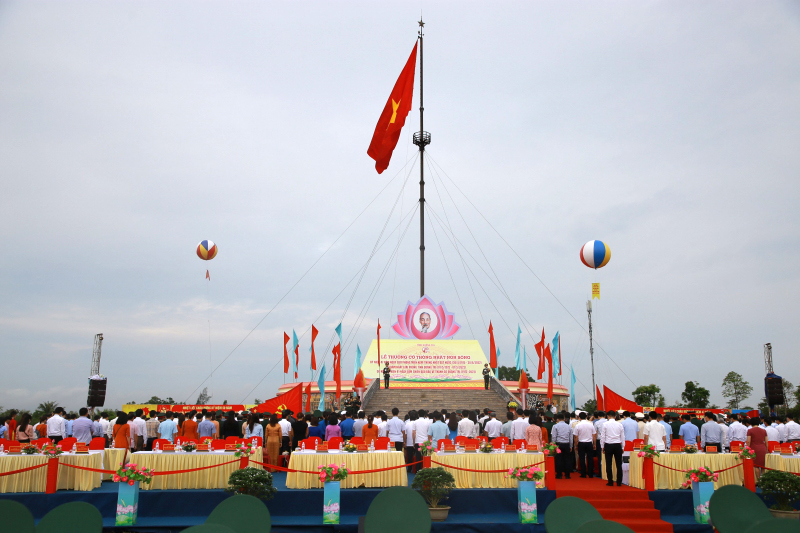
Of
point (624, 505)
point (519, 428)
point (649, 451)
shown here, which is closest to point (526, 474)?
point (624, 505)

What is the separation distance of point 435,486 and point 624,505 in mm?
4025

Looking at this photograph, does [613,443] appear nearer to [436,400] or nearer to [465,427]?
[465,427]

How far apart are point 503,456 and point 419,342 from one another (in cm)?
2504

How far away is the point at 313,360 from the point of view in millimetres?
26438

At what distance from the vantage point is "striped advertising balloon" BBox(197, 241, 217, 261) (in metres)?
26.4

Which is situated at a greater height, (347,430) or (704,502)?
(347,430)

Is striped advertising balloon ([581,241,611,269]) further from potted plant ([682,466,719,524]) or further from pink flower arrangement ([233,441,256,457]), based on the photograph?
pink flower arrangement ([233,441,256,457])

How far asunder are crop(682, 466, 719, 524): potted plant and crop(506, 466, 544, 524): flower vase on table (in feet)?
10.0

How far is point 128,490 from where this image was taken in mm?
9438

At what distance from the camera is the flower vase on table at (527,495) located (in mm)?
9734

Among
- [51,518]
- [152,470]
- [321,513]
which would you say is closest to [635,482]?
[321,513]

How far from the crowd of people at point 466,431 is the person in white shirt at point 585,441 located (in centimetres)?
2

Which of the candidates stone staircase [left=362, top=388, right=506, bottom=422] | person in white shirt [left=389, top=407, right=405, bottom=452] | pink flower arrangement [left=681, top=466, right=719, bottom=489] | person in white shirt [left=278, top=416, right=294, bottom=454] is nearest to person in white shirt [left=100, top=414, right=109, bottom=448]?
person in white shirt [left=278, top=416, right=294, bottom=454]

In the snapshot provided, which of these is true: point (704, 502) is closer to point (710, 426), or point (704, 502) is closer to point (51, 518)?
point (710, 426)
